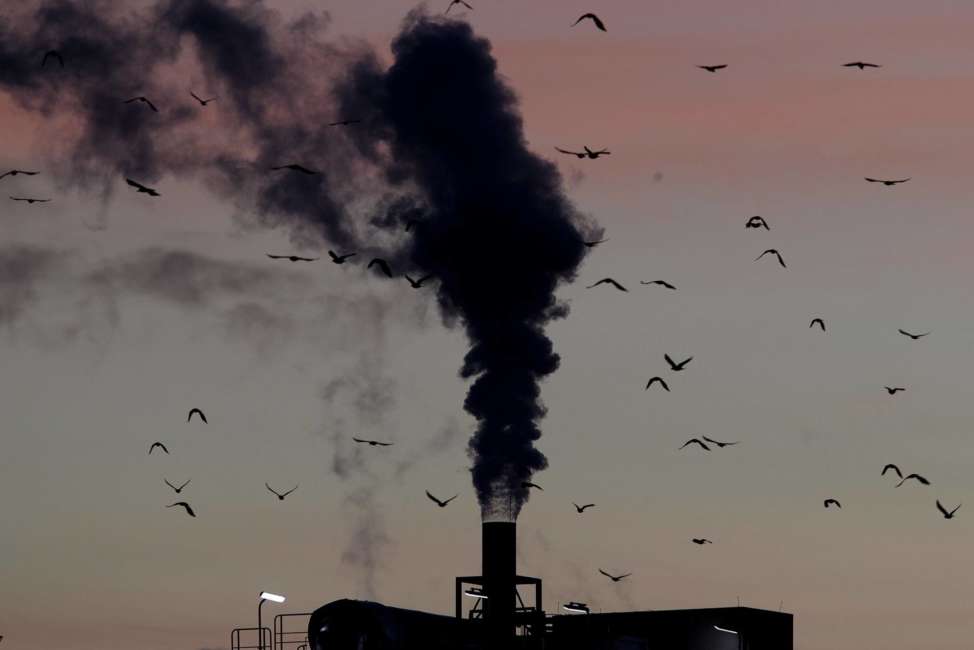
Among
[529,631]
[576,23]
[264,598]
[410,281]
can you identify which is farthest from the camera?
[410,281]

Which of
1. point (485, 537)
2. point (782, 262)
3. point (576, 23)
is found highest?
point (576, 23)

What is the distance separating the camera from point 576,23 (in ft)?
147

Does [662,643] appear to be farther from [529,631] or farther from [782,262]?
[782,262]

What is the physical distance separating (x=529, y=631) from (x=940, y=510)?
66.0 ft

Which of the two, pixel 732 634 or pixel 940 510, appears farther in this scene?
pixel 732 634

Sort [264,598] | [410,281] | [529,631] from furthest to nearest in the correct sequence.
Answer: [410,281] < [529,631] < [264,598]

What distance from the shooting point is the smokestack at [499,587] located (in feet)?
204

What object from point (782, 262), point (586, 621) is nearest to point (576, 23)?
point (782, 262)

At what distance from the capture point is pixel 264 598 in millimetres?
57594

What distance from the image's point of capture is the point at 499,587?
207ft

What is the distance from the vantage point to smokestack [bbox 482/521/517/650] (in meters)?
62.2

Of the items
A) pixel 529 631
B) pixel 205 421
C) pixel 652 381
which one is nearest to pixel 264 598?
pixel 205 421

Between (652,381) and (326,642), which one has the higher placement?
(652,381)

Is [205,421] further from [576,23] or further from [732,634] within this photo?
[732,634]
